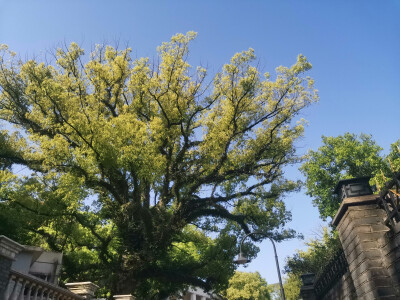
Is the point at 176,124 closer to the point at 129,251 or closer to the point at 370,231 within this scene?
the point at 129,251

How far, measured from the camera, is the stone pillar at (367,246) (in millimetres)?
6129

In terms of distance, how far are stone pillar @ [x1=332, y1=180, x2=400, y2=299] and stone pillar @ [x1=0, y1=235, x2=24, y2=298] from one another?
6577 millimetres

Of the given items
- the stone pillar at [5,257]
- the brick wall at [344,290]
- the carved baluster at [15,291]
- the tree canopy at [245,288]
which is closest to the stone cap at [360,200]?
the brick wall at [344,290]

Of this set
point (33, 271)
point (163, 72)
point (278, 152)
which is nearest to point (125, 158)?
point (163, 72)

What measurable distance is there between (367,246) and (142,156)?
746 centimetres

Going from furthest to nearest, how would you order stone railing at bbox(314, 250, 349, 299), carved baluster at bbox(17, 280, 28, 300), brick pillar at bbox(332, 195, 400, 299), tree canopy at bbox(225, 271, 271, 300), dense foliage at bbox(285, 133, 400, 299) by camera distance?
tree canopy at bbox(225, 271, 271, 300) → dense foliage at bbox(285, 133, 400, 299) → stone railing at bbox(314, 250, 349, 299) → brick pillar at bbox(332, 195, 400, 299) → carved baluster at bbox(17, 280, 28, 300)

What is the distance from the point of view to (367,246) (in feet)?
21.2

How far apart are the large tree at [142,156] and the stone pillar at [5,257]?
20.1ft

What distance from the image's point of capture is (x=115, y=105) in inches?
607

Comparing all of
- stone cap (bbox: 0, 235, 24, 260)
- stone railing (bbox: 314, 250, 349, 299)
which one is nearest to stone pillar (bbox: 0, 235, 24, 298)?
stone cap (bbox: 0, 235, 24, 260)

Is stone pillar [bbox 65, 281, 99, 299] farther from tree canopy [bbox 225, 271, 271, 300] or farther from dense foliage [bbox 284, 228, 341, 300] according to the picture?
tree canopy [bbox 225, 271, 271, 300]

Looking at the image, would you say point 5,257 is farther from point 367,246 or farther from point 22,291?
point 367,246

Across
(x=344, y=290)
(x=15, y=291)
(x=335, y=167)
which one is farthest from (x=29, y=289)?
(x=335, y=167)

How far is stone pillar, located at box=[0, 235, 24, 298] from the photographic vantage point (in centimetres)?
480
